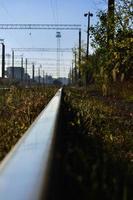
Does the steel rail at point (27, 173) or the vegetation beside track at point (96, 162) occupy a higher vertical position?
the steel rail at point (27, 173)

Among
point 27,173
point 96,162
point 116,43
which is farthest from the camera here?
point 116,43

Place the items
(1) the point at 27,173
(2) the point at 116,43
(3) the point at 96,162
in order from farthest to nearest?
(2) the point at 116,43
(3) the point at 96,162
(1) the point at 27,173

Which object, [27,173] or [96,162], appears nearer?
[27,173]

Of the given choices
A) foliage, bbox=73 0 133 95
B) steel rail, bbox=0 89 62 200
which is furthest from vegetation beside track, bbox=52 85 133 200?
foliage, bbox=73 0 133 95

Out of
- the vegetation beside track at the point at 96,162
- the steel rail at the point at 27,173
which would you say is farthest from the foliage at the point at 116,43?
the steel rail at the point at 27,173

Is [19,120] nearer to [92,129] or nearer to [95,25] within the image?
[92,129]

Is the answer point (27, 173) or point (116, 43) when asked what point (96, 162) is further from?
point (116, 43)

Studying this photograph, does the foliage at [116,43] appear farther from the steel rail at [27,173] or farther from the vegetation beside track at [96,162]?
the steel rail at [27,173]

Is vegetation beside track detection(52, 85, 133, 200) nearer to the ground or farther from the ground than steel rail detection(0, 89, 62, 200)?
nearer to the ground

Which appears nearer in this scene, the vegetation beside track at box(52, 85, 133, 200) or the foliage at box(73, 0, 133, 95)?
the vegetation beside track at box(52, 85, 133, 200)

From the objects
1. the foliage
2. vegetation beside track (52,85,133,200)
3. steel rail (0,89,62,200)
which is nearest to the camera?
steel rail (0,89,62,200)

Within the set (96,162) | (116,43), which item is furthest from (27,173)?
(116,43)

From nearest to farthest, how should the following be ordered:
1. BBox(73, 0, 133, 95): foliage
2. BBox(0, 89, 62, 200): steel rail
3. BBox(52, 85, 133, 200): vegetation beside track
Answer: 1. BBox(0, 89, 62, 200): steel rail
2. BBox(52, 85, 133, 200): vegetation beside track
3. BBox(73, 0, 133, 95): foliage

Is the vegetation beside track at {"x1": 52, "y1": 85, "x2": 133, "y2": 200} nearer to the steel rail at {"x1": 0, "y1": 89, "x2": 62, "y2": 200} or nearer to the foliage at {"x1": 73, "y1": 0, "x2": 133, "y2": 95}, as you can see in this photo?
the steel rail at {"x1": 0, "y1": 89, "x2": 62, "y2": 200}
